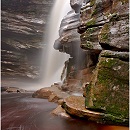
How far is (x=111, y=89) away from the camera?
6676 millimetres

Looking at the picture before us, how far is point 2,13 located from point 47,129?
19.9 meters

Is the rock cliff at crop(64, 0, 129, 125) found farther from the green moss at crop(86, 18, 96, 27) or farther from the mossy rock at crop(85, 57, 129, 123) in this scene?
the green moss at crop(86, 18, 96, 27)

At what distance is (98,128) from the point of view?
19.9ft

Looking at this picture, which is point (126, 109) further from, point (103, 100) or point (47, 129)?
point (47, 129)

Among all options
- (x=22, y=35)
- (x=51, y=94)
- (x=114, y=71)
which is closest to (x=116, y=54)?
(x=114, y=71)

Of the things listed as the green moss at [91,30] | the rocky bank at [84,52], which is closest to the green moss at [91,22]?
the rocky bank at [84,52]

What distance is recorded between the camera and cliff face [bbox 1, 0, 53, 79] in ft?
74.5

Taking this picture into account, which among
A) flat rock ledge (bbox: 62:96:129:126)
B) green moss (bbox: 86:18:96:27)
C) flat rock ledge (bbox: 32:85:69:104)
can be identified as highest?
green moss (bbox: 86:18:96:27)

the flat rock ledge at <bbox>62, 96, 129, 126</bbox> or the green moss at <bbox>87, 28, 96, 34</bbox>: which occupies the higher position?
the green moss at <bbox>87, 28, 96, 34</bbox>

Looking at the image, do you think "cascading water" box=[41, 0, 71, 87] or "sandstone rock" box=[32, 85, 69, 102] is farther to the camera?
"cascading water" box=[41, 0, 71, 87]

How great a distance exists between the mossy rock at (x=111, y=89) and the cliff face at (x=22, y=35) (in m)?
18.2

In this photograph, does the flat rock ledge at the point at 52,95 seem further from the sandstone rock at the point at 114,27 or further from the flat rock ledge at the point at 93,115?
the sandstone rock at the point at 114,27

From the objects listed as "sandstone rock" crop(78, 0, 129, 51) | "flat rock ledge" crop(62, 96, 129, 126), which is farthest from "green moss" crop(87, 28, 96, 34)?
"flat rock ledge" crop(62, 96, 129, 126)

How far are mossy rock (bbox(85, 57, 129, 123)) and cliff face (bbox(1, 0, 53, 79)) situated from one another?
18.2 m
